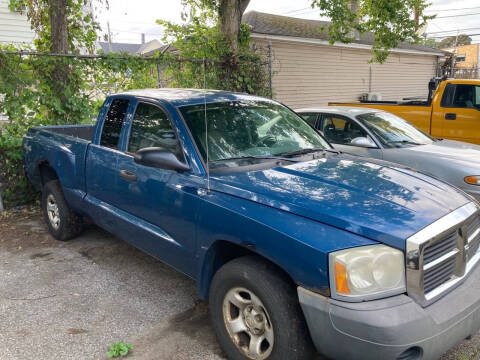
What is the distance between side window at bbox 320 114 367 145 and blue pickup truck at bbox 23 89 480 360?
2.48 metres

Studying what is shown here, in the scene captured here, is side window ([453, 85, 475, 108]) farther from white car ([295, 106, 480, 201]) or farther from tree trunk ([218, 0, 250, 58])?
tree trunk ([218, 0, 250, 58])

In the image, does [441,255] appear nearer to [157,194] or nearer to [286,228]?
[286,228]

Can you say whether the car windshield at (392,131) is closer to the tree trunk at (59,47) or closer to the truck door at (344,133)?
the truck door at (344,133)

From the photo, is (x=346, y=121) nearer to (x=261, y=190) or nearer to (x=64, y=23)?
(x=261, y=190)

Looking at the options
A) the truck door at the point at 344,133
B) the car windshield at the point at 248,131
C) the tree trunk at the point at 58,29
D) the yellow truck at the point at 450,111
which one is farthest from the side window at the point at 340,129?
the tree trunk at the point at 58,29

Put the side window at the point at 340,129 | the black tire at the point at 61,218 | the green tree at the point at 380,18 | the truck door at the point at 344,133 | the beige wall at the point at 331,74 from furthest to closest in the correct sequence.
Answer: the beige wall at the point at 331,74, the green tree at the point at 380,18, the side window at the point at 340,129, the truck door at the point at 344,133, the black tire at the point at 61,218

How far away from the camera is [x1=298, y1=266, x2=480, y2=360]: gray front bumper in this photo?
79.8 inches

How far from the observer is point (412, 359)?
6.92ft

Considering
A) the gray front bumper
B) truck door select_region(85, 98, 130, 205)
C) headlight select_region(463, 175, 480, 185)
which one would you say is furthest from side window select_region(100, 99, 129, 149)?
headlight select_region(463, 175, 480, 185)

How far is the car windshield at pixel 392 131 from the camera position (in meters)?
6.14

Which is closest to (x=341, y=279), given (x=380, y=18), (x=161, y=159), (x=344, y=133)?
(x=161, y=159)

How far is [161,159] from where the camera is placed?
2.99 meters

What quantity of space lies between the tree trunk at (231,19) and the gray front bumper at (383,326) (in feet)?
23.8

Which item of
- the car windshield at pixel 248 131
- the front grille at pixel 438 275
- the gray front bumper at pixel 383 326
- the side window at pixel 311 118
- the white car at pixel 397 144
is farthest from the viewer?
the side window at pixel 311 118
